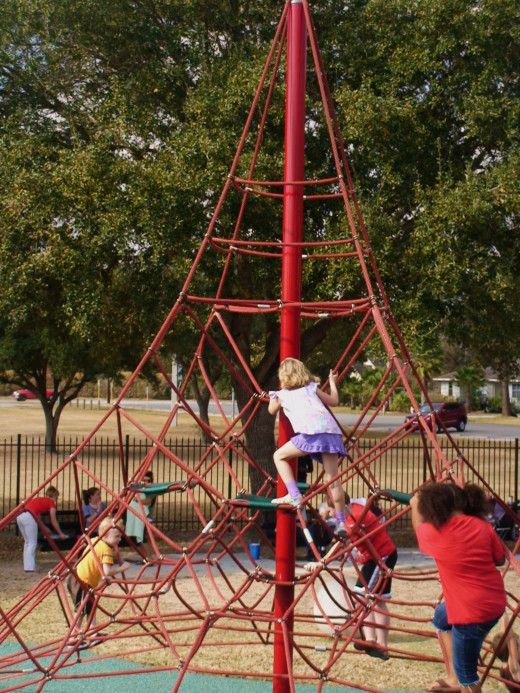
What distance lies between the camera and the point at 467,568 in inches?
167

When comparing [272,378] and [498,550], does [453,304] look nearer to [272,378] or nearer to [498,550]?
[272,378]

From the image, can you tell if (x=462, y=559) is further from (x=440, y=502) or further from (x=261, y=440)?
(x=261, y=440)

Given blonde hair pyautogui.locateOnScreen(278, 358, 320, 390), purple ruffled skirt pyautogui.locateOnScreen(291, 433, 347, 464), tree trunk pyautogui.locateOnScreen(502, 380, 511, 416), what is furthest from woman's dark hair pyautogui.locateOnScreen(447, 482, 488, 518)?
tree trunk pyautogui.locateOnScreen(502, 380, 511, 416)

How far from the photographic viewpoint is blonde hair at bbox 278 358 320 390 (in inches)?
217

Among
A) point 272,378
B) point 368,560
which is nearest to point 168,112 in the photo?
point 272,378

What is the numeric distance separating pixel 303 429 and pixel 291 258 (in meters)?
1.15

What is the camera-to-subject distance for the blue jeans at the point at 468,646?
14.0 ft

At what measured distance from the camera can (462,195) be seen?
10.0 meters

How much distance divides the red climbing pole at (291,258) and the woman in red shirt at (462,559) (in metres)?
1.39

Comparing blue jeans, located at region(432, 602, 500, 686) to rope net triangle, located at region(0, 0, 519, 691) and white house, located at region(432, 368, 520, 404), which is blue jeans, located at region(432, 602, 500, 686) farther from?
white house, located at region(432, 368, 520, 404)

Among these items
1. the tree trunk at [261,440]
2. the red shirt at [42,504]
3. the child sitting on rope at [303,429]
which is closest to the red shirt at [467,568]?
the child sitting on rope at [303,429]

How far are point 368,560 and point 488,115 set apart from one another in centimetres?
551

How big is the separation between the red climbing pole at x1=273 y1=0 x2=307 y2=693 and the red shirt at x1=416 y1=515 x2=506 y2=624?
141 cm

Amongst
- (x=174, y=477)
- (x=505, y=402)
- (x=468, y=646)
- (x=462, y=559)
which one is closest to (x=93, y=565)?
(x=468, y=646)
